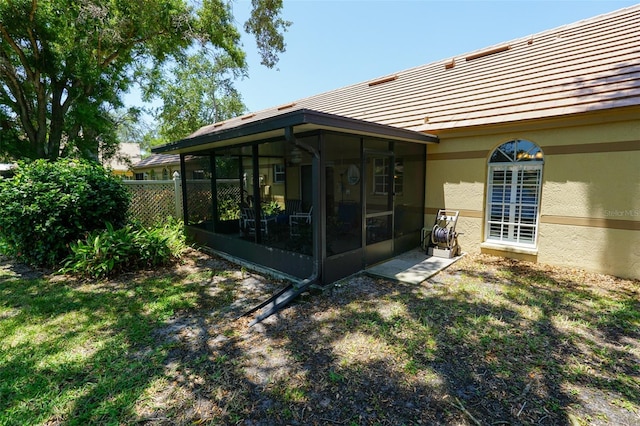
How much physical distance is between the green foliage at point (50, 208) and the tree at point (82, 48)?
544 cm

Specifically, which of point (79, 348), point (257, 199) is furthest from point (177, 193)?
point (79, 348)

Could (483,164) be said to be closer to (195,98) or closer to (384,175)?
(384,175)

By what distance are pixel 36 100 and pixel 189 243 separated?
8.99 meters

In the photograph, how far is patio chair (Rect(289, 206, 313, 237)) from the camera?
6.71 m

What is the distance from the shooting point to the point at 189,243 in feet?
24.5

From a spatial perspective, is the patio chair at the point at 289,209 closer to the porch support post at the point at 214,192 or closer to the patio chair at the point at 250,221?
the patio chair at the point at 250,221

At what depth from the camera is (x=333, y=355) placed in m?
2.85

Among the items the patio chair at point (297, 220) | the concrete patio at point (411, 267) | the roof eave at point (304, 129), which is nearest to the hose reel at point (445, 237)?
the concrete patio at point (411, 267)

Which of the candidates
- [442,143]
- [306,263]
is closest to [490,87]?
[442,143]

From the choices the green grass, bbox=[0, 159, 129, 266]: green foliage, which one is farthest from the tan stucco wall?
bbox=[0, 159, 129, 266]: green foliage

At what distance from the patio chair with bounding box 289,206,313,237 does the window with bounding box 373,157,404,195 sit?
6.35 ft

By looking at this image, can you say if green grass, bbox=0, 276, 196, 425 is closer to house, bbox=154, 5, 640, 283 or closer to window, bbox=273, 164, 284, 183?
house, bbox=154, 5, 640, 283

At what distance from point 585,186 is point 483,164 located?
1620 millimetres

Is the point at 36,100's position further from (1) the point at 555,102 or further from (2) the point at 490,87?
(1) the point at 555,102
